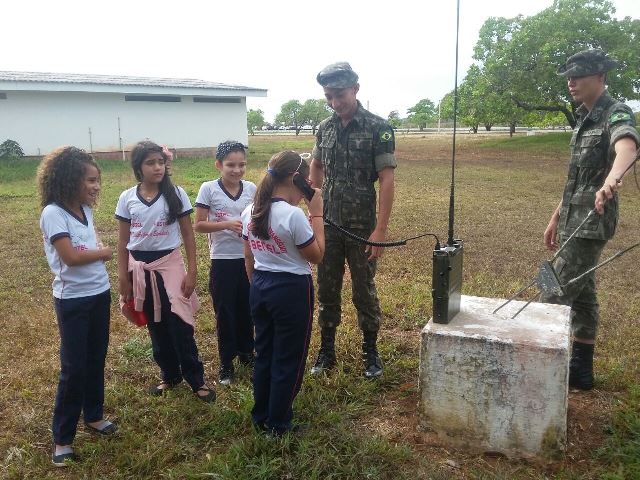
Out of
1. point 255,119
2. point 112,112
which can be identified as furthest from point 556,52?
point 255,119

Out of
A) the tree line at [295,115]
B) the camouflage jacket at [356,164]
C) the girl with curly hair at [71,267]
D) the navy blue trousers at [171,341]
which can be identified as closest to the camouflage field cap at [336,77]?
the camouflage jacket at [356,164]

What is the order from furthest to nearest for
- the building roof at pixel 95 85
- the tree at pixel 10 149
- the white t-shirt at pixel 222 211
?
the building roof at pixel 95 85, the tree at pixel 10 149, the white t-shirt at pixel 222 211

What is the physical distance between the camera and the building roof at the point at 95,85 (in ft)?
56.7

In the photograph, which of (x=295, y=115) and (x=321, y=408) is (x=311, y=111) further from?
(x=321, y=408)

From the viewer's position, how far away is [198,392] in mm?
3182

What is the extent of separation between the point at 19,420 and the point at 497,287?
4.03 m

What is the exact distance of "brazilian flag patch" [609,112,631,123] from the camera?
273cm

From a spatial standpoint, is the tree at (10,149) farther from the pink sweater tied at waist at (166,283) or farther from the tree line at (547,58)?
the tree line at (547,58)

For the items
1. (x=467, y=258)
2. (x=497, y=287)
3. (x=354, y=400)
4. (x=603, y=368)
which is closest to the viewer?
(x=354, y=400)

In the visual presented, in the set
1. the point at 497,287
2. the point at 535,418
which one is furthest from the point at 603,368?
the point at 497,287

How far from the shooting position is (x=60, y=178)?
2.60m

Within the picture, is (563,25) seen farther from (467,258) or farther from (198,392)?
(198,392)

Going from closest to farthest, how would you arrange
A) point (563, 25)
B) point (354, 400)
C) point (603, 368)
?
point (354, 400), point (603, 368), point (563, 25)

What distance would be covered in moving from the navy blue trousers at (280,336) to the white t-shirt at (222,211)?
723 millimetres
